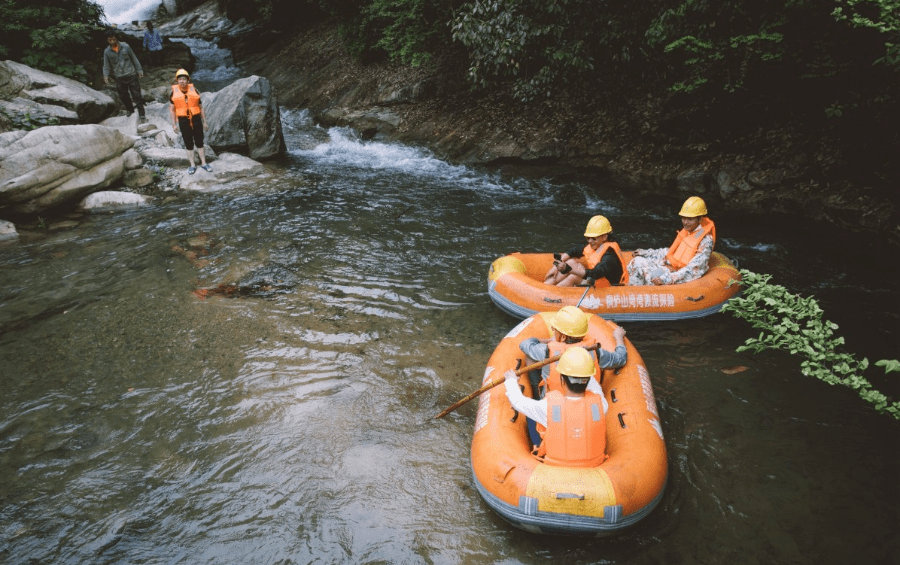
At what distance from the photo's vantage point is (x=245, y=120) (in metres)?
11.4

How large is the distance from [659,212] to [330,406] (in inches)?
267

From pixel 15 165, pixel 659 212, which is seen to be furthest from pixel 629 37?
pixel 15 165

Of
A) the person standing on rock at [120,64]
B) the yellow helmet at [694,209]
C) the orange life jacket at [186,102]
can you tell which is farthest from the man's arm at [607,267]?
the person standing on rock at [120,64]

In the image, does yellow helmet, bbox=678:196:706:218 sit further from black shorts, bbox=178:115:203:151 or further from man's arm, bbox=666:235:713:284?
black shorts, bbox=178:115:203:151

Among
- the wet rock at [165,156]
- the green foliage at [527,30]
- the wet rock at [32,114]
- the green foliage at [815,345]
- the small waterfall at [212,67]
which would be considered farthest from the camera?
the small waterfall at [212,67]

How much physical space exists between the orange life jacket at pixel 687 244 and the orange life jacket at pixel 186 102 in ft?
26.6

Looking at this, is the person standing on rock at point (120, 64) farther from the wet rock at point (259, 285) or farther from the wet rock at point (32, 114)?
the wet rock at point (259, 285)

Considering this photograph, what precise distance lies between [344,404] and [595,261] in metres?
3.21

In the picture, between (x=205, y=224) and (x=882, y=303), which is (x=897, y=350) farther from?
(x=205, y=224)

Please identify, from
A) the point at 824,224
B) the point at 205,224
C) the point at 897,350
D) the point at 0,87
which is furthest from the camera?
the point at 0,87

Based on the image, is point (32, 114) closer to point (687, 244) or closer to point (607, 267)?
point (607, 267)

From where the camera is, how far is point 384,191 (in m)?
10.3

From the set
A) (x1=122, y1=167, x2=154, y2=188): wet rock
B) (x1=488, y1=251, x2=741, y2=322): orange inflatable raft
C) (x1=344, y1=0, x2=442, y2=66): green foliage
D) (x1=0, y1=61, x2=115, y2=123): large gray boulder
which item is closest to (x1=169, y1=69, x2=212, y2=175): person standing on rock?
(x1=122, y1=167, x2=154, y2=188): wet rock

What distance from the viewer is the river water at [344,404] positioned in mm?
3688
